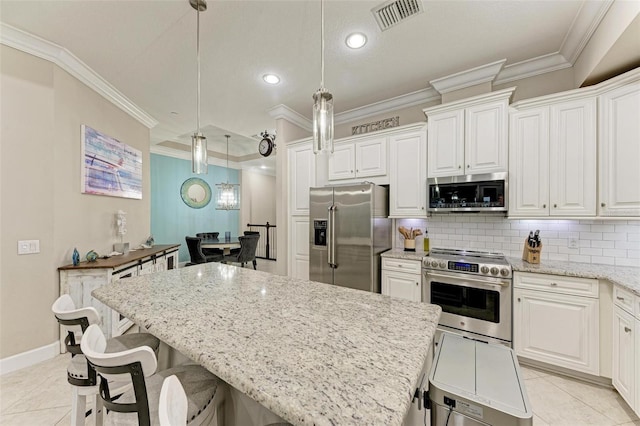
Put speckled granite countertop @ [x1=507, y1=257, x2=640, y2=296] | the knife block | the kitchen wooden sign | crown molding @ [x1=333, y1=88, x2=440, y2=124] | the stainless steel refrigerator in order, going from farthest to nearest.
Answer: the kitchen wooden sign → crown molding @ [x1=333, y1=88, x2=440, y2=124] → the stainless steel refrigerator → the knife block → speckled granite countertop @ [x1=507, y1=257, x2=640, y2=296]

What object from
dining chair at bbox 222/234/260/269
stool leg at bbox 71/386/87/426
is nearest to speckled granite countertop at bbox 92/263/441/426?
stool leg at bbox 71/386/87/426

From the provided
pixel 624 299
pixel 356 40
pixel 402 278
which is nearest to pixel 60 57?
pixel 356 40

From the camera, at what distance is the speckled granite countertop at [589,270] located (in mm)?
1890

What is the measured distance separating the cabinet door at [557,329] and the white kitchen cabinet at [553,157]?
2.61 ft

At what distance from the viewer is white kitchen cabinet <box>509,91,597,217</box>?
90.5 inches

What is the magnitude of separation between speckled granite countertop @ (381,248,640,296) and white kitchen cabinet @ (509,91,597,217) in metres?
0.48

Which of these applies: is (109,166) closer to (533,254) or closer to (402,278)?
(402,278)

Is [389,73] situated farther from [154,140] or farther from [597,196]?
[154,140]

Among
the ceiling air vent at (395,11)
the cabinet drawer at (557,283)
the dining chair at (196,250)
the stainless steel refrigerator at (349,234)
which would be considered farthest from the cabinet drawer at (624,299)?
the dining chair at (196,250)

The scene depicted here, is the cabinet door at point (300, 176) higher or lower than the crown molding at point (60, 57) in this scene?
lower

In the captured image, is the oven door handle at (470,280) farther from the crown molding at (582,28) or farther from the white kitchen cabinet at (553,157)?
the crown molding at (582,28)

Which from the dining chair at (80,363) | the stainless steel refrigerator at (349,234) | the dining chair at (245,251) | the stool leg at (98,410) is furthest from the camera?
the dining chair at (245,251)

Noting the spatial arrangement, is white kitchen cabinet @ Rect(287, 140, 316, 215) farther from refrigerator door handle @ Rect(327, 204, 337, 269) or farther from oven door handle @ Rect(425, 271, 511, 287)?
oven door handle @ Rect(425, 271, 511, 287)

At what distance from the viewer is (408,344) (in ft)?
3.11
